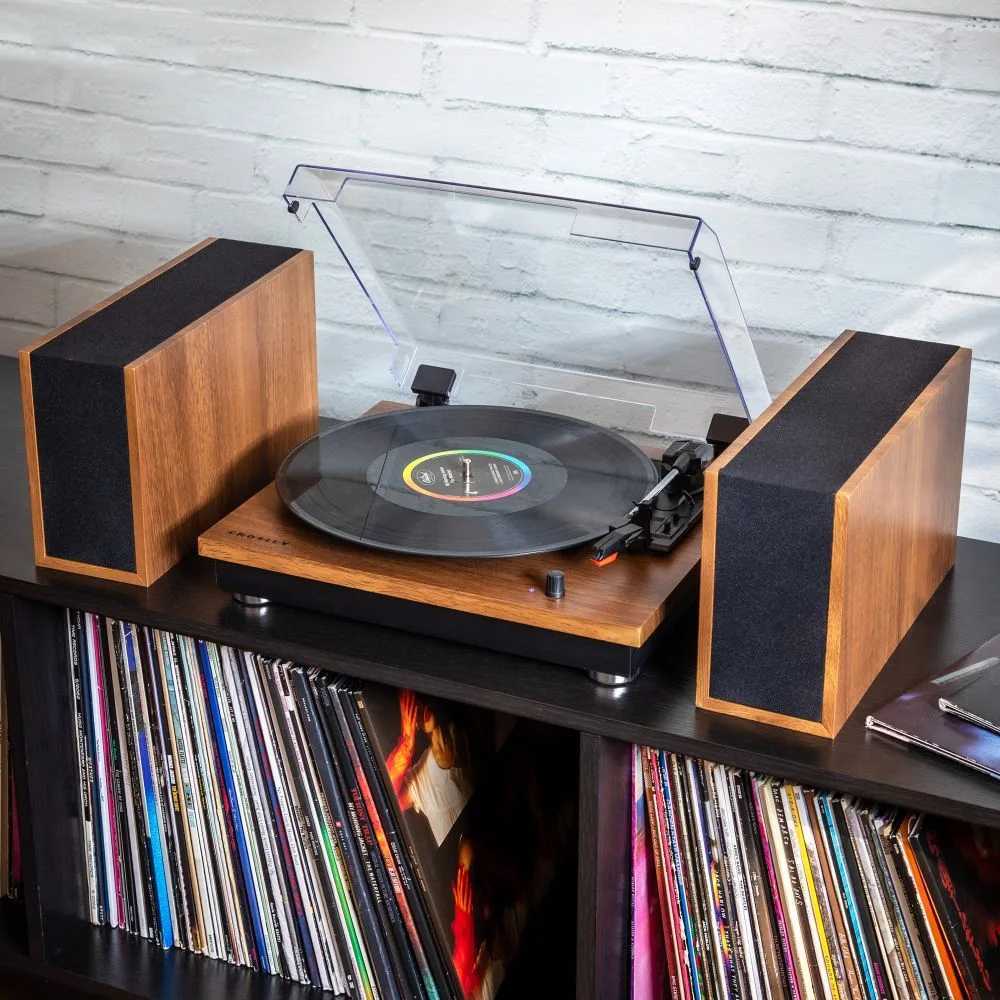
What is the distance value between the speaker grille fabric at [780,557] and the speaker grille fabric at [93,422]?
543mm

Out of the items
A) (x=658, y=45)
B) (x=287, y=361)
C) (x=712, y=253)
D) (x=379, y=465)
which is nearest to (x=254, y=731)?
(x=379, y=465)

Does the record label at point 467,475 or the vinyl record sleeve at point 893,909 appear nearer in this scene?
the vinyl record sleeve at point 893,909

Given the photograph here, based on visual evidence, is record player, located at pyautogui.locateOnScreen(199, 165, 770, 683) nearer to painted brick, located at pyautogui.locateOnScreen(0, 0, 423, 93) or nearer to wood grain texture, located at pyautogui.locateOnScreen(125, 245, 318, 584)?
wood grain texture, located at pyautogui.locateOnScreen(125, 245, 318, 584)

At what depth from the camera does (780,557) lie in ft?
3.70

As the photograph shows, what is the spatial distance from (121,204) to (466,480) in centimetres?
76

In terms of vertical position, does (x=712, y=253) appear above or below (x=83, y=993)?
above

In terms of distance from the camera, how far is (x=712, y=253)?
1.28 m

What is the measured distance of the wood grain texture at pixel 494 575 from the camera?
1.21 metres

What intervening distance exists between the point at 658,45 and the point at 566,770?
0.79m

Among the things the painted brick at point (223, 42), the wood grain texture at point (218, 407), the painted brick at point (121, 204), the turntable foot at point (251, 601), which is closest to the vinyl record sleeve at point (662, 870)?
the turntable foot at point (251, 601)

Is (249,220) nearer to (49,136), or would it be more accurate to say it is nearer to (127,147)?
(127,147)

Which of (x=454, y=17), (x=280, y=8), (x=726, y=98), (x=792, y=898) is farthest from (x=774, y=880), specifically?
(x=280, y=8)

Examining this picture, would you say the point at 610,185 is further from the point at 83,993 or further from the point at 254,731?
the point at 83,993

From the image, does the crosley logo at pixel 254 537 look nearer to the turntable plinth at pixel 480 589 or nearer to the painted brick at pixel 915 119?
the turntable plinth at pixel 480 589
